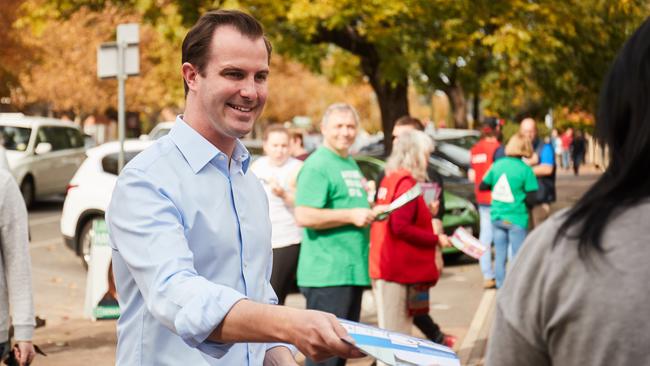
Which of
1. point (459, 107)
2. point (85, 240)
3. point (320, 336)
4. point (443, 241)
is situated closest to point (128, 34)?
point (85, 240)

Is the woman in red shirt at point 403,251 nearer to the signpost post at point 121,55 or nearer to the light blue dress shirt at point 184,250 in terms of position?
the light blue dress shirt at point 184,250

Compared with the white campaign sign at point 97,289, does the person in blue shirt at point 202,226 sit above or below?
above

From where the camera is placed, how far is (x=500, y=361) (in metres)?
1.86

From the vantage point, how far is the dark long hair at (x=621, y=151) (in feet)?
5.80

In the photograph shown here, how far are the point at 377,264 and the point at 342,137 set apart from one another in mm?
859

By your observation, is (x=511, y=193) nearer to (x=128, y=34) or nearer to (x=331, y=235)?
(x=128, y=34)

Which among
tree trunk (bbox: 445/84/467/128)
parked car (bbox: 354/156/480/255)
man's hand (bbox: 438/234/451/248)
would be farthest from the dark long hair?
tree trunk (bbox: 445/84/467/128)

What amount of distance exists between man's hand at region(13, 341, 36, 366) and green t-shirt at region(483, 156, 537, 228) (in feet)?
25.9

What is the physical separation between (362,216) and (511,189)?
5574mm

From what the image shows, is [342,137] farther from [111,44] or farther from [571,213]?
[111,44]

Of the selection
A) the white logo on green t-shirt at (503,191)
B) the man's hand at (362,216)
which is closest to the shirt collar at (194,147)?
the man's hand at (362,216)

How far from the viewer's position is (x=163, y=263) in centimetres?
244

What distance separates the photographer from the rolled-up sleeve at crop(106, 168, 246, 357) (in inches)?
91.4

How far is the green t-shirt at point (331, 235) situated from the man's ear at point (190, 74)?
3910mm
